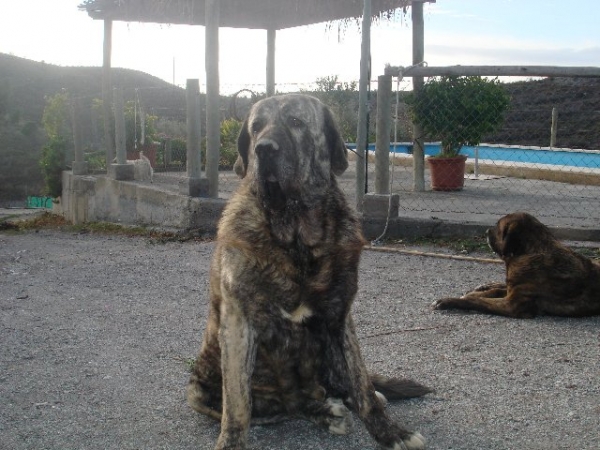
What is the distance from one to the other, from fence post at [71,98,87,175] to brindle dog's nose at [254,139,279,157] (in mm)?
11571

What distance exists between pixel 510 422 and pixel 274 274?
1401 mm

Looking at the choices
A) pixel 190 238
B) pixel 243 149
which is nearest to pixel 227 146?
pixel 190 238

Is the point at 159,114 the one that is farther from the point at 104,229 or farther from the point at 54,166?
the point at 104,229

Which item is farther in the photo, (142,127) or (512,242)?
(142,127)

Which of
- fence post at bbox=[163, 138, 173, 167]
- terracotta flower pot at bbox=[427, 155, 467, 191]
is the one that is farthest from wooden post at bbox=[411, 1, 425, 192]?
fence post at bbox=[163, 138, 173, 167]

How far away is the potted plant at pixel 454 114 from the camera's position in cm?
1112

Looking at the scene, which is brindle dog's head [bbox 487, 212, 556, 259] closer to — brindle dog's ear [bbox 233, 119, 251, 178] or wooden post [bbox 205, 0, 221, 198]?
brindle dog's ear [bbox 233, 119, 251, 178]

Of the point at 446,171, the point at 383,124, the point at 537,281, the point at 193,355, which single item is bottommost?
the point at 193,355

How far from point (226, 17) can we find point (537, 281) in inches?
348

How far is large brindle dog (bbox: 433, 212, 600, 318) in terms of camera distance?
5.77 metres

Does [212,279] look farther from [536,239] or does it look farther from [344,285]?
[536,239]

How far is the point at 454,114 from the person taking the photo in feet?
37.1

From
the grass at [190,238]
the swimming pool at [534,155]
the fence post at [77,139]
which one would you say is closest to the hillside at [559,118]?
the swimming pool at [534,155]

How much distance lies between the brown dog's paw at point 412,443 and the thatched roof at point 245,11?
810 centimetres
